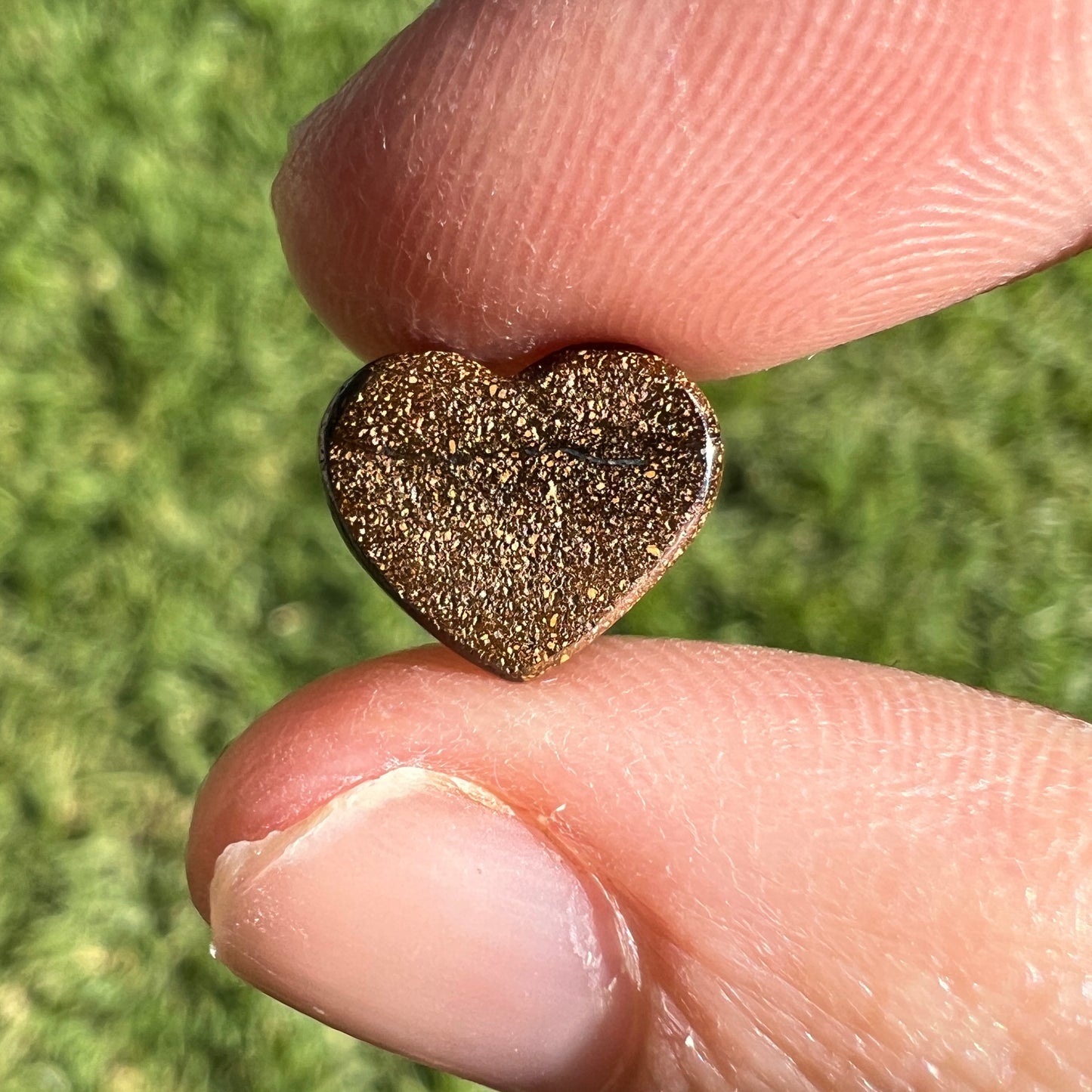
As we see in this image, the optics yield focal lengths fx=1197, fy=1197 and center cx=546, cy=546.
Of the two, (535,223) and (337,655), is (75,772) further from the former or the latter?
(535,223)

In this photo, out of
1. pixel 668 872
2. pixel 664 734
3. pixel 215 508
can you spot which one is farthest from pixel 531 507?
pixel 215 508

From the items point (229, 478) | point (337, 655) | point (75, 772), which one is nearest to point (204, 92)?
point (229, 478)

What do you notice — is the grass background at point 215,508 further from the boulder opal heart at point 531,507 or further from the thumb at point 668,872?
the boulder opal heart at point 531,507

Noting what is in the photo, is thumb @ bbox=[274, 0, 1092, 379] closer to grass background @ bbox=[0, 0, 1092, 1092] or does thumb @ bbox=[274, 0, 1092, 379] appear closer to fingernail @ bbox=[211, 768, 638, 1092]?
fingernail @ bbox=[211, 768, 638, 1092]

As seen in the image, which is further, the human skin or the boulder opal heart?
the boulder opal heart

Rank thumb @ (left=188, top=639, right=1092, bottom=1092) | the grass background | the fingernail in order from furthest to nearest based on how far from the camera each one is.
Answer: the grass background → the fingernail → thumb @ (left=188, top=639, right=1092, bottom=1092)

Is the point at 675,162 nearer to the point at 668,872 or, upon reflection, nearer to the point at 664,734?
the point at 664,734

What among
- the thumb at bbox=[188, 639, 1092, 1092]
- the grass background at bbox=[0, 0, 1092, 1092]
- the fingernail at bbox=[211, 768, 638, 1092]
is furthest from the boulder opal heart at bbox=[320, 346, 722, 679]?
the grass background at bbox=[0, 0, 1092, 1092]
